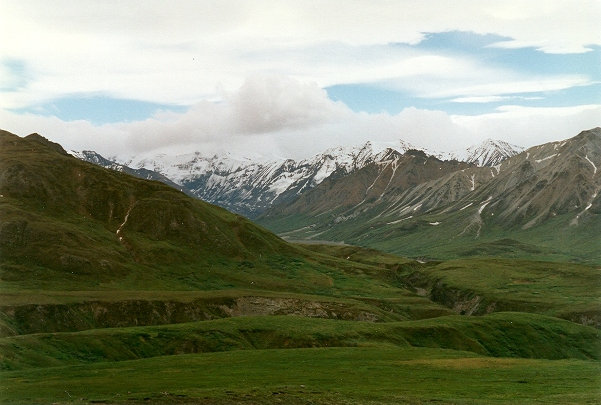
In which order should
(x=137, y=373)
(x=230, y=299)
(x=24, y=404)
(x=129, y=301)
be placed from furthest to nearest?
(x=230, y=299), (x=129, y=301), (x=137, y=373), (x=24, y=404)

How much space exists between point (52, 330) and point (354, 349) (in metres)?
66.7

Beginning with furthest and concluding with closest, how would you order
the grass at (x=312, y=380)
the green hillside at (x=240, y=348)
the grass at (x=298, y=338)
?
the grass at (x=298, y=338) → the green hillside at (x=240, y=348) → the grass at (x=312, y=380)

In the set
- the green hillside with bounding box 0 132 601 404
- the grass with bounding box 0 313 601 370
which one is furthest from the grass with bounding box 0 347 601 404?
the grass with bounding box 0 313 601 370

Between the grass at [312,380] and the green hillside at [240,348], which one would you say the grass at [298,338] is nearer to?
the green hillside at [240,348]

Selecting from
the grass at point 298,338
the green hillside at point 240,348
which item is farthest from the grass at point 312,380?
the grass at point 298,338

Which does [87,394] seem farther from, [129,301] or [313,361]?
[129,301]

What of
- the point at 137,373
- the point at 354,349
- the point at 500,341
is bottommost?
the point at 500,341

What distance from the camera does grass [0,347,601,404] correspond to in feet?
218

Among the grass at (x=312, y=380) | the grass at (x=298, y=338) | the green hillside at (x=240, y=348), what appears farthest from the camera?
the grass at (x=298, y=338)

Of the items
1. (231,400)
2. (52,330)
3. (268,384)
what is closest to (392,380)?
(268,384)

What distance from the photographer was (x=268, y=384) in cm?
7700

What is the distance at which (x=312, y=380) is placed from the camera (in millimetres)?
82188

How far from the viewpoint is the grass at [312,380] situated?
66375 mm

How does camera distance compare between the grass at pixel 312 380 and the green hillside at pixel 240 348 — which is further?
the green hillside at pixel 240 348
